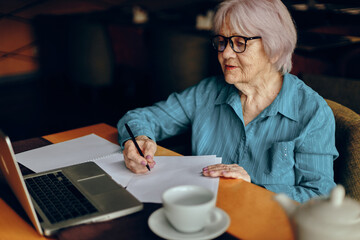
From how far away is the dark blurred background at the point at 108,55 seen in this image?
3.63m

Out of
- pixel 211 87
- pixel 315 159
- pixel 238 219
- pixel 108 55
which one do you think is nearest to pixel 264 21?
pixel 211 87

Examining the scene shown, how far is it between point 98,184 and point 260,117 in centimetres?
66

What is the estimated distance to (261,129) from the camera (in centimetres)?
150

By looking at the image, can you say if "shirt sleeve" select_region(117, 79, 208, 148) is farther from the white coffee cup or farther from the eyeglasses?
the white coffee cup

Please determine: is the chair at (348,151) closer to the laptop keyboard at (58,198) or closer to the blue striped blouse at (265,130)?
the blue striped blouse at (265,130)

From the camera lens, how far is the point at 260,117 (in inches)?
59.1

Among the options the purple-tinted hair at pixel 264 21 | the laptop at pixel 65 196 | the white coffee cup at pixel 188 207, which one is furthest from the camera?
the purple-tinted hair at pixel 264 21

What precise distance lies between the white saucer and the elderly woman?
33 centimetres

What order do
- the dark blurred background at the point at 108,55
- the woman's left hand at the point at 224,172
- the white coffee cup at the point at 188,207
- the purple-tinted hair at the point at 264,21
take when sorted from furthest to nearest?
1. the dark blurred background at the point at 108,55
2. the purple-tinted hair at the point at 264,21
3. the woman's left hand at the point at 224,172
4. the white coffee cup at the point at 188,207

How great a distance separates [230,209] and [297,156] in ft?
1.45

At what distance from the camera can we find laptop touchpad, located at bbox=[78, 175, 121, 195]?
3.56 feet

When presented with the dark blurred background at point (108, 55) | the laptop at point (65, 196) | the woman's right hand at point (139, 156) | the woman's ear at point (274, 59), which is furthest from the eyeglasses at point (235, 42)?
the dark blurred background at point (108, 55)

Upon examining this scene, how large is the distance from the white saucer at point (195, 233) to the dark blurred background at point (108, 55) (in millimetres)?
2007

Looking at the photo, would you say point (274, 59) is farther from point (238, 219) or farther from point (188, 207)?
point (188, 207)
